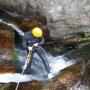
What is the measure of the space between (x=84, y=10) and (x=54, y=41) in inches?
72.9

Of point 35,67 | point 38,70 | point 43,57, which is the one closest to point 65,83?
point 43,57

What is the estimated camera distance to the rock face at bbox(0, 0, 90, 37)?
11.7 meters

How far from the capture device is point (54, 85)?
9.34 meters

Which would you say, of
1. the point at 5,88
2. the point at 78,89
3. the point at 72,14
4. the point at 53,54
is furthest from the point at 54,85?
the point at 72,14

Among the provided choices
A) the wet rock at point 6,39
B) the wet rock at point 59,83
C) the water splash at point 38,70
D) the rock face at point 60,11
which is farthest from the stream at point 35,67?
the rock face at point 60,11

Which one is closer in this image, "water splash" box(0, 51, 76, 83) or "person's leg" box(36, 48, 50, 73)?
"water splash" box(0, 51, 76, 83)

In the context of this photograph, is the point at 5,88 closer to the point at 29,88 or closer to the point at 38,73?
the point at 29,88

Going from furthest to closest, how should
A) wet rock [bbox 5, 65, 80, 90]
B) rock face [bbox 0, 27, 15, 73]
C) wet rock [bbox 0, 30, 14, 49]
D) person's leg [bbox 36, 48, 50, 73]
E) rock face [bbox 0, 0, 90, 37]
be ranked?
1. rock face [bbox 0, 0, 90, 37]
2. wet rock [bbox 0, 30, 14, 49]
3. person's leg [bbox 36, 48, 50, 73]
4. rock face [bbox 0, 27, 15, 73]
5. wet rock [bbox 5, 65, 80, 90]

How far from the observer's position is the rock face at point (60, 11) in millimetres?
11719

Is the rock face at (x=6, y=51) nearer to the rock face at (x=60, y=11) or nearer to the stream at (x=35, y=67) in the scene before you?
the stream at (x=35, y=67)

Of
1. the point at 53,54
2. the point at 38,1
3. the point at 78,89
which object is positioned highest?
the point at 38,1

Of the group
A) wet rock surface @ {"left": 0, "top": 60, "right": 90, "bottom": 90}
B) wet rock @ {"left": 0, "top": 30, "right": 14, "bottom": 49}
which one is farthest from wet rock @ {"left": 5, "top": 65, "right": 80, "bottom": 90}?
wet rock @ {"left": 0, "top": 30, "right": 14, "bottom": 49}

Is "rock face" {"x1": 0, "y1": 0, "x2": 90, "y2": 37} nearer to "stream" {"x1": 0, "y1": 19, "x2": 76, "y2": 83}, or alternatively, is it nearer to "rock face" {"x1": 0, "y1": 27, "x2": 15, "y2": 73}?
"stream" {"x1": 0, "y1": 19, "x2": 76, "y2": 83}

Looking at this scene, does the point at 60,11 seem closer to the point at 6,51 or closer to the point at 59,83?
the point at 6,51
